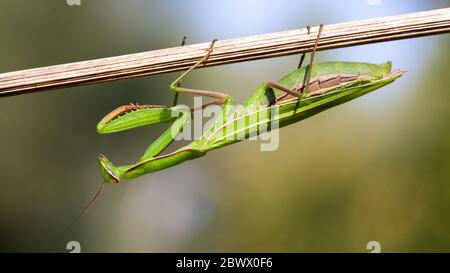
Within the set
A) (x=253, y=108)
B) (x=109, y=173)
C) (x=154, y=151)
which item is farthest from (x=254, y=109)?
(x=109, y=173)

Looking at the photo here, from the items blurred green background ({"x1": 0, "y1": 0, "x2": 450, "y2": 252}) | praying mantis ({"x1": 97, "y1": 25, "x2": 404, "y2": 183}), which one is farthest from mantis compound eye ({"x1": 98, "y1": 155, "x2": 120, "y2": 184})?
blurred green background ({"x1": 0, "y1": 0, "x2": 450, "y2": 252})

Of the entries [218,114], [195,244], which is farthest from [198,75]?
[218,114]

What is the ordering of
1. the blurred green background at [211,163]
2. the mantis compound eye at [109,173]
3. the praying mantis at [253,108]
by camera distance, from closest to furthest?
the praying mantis at [253,108]
the mantis compound eye at [109,173]
the blurred green background at [211,163]

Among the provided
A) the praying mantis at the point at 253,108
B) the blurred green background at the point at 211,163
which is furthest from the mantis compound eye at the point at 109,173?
the blurred green background at the point at 211,163

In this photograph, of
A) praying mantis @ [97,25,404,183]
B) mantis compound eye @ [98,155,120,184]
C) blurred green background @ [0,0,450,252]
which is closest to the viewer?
praying mantis @ [97,25,404,183]

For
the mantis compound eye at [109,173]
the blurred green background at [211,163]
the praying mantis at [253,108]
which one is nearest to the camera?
the praying mantis at [253,108]

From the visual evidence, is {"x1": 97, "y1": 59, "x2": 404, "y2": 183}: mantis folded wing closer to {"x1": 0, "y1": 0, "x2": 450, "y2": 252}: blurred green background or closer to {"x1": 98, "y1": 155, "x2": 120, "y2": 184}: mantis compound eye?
{"x1": 98, "y1": 155, "x2": 120, "y2": 184}: mantis compound eye

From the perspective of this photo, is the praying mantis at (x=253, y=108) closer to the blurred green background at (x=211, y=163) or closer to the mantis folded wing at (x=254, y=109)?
the mantis folded wing at (x=254, y=109)
